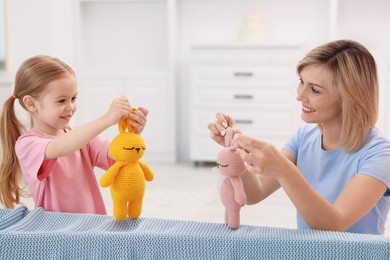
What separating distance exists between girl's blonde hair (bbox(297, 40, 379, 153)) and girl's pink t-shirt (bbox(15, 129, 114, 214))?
630mm

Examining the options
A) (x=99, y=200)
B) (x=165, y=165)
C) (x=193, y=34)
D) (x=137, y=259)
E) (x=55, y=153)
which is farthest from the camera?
(x=193, y=34)

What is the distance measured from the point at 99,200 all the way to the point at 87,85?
353 cm

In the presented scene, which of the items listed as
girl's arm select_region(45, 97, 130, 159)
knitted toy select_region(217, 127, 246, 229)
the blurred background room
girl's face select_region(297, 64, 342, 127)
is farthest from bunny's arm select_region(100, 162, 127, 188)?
the blurred background room

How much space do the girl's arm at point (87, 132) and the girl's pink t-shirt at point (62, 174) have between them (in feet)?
0.11

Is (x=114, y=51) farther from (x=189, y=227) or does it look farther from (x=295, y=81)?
(x=189, y=227)

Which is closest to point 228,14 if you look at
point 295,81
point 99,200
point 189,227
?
point 295,81

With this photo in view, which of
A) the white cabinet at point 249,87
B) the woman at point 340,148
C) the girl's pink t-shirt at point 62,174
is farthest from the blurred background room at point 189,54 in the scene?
the woman at point 340,148

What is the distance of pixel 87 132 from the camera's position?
1231 millimetres

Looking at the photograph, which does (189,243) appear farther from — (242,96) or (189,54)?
(189,54)

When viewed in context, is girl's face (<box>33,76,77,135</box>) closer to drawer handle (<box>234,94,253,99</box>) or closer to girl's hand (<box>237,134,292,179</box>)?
girl's hand (<box>237,134,292,179</box>)

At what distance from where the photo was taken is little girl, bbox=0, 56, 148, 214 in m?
1.38

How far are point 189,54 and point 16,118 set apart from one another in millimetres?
3337

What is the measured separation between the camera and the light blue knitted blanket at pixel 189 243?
92 cm

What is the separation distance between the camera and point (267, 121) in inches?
180
